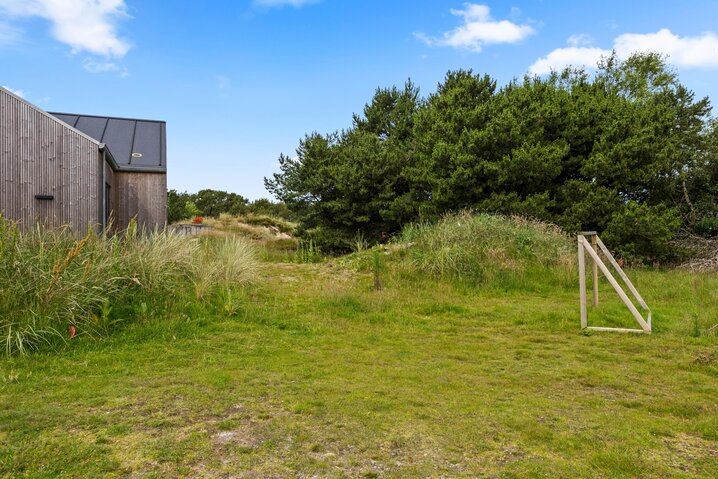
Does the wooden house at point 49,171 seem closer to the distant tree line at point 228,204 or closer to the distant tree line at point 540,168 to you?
the distant tree line at point 540,168

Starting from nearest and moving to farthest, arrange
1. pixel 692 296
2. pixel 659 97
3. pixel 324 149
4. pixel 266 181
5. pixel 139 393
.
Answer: pixel 139 393 → pixel 692 296 → pixel 659 97 → pixel 324 149 → pixel 266 181

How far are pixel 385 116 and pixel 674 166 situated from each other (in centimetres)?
1382

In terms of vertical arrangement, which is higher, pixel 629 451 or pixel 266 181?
pixel 266 181

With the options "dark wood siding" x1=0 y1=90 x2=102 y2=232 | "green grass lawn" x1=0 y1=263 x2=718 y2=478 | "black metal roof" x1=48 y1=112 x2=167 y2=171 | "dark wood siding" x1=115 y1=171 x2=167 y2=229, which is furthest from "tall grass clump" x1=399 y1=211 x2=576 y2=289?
"black metal roof" x1=48 y1=112 x2=167 y2=171

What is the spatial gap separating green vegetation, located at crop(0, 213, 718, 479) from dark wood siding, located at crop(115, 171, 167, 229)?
675 centimetres

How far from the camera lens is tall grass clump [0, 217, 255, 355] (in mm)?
4801

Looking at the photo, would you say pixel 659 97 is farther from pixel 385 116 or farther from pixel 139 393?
pixel 139 393

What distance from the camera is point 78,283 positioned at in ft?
17.0

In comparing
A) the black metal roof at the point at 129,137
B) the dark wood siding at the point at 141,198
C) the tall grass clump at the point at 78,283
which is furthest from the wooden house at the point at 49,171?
the tall grass clump at the point at 78,283

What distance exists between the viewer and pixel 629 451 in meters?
2.58

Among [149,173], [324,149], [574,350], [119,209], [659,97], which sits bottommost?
[574,350]

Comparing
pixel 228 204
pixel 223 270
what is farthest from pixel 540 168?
pixel 228 204

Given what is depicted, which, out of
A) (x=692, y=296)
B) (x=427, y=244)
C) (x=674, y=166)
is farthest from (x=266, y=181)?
(x=692, y=296)

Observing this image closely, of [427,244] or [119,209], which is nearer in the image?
[427,244]
